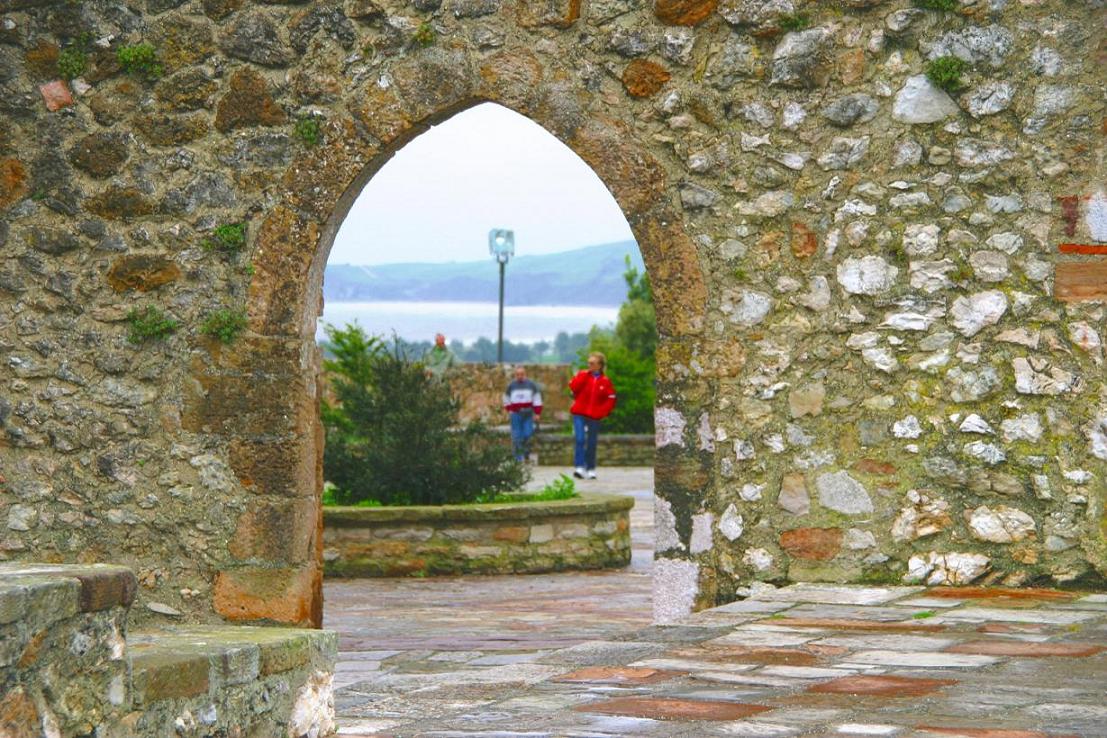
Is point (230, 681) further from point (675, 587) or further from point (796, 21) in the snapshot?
point (796, 21)

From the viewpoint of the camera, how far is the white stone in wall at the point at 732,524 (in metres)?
5.34

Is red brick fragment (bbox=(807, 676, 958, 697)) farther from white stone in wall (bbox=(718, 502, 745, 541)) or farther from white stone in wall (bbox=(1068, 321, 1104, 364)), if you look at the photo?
white stone in wall (bbox=(1068, 321, 1104, 364))

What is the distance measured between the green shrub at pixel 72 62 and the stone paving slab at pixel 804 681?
107 inches

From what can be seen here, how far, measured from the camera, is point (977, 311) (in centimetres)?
518

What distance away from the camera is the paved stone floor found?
10.3 ft

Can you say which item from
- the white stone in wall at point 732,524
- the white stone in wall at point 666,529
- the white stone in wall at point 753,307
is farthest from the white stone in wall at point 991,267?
the white stone in wall at point 666,529

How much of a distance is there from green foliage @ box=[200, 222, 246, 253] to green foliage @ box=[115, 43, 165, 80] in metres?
0.66

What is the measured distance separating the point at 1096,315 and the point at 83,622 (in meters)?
3.79

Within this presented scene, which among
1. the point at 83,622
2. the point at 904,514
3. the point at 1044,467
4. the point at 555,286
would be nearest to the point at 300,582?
the point at 904,514

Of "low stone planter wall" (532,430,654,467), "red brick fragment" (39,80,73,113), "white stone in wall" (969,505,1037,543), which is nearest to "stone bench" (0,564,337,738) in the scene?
"white stone in wall" (969,505,1037,543)

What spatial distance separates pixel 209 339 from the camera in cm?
579

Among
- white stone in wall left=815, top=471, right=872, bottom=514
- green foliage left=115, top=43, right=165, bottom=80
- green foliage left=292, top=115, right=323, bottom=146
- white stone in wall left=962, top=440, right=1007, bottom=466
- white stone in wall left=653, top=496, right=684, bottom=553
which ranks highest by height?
green foliage left=115, top=43, right=165, bottom=80

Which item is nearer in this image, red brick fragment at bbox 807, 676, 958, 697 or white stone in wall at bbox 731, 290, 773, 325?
red brick fragment at bbox 807, 676, 958, 697

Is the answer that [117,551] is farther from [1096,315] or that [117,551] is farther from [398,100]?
[1096,315]
